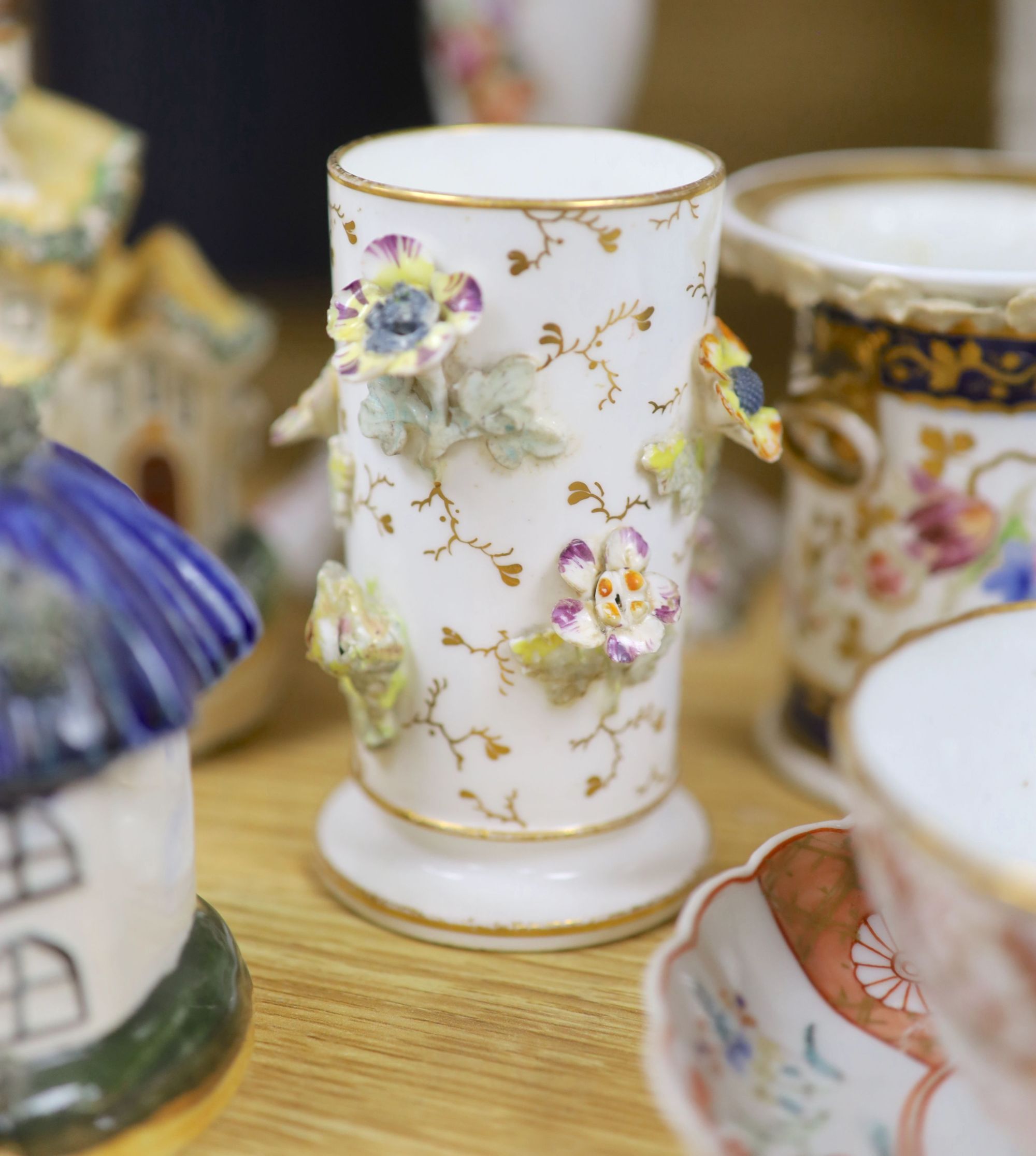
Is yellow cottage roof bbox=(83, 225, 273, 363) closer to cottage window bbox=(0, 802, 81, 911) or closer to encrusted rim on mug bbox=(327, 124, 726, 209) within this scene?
encrusted rim on mug bbox=(327, 124, 726, 209)

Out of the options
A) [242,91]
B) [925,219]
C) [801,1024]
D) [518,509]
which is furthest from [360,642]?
[242,91]

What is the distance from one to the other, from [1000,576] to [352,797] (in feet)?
1.00

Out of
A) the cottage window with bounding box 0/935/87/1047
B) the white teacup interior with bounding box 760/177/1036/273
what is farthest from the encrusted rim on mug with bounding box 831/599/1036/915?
the white teacup interior with bounding box 760/177/1036/273

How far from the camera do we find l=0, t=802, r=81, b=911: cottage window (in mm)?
403

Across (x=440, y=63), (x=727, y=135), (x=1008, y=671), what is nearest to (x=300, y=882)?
(x=1008, y=671)

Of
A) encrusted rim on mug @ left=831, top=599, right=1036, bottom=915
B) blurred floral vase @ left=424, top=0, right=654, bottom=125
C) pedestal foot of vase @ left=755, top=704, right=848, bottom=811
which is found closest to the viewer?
encrusted rim on mug @ left=831, top=599, right=1036, bottom=915

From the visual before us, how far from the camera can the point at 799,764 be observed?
706mm

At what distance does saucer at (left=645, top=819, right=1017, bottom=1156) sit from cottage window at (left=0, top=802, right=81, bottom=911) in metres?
0.18

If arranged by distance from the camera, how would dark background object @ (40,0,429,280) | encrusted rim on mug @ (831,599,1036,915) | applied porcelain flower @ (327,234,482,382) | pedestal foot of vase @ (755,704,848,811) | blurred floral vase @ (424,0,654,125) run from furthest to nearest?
dark background object @ (40,0,429,280) < blurred floral vase @ (424,0,654,125) < pedestal foot of vase @ (755,704,848,811) < applied porcelain flower @ (327,234,482,382) < encrusted rim on mug @ (831,599,1036,915)

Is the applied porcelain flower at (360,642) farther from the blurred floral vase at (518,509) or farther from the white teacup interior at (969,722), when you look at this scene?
the white teacup interior at (969,722)

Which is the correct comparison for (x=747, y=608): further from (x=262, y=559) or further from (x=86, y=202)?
(x=86, y=202)

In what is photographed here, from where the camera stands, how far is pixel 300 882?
0.62 meters

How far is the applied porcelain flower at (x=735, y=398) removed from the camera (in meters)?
0.53

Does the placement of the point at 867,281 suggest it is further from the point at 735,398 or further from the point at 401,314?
the point at 401,314
